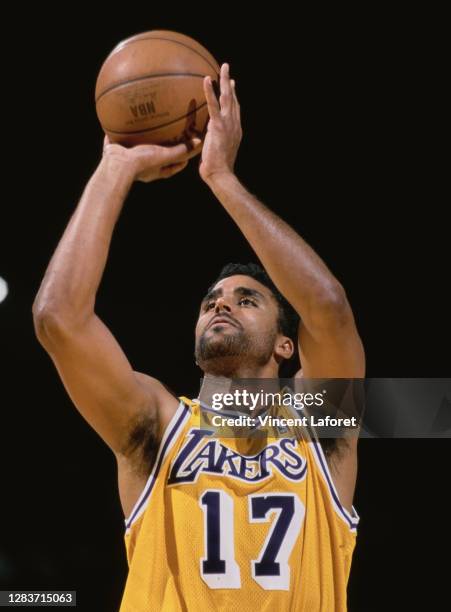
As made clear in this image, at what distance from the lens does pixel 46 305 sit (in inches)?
88.6

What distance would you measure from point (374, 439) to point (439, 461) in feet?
1.97

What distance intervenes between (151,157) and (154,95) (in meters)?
0.20

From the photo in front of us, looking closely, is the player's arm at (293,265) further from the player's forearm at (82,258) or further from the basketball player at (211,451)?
the player's forearm at (82,258)

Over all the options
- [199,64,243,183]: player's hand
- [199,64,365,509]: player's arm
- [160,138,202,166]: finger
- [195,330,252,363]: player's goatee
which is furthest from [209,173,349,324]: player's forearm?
[195,330,252,363]: player's goatee

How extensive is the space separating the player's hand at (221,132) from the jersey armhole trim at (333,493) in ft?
3.08

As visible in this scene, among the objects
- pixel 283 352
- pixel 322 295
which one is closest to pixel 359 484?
pixel 283 352

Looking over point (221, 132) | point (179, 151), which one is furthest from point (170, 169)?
point (221, 132)

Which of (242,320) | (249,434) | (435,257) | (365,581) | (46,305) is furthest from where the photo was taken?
(435,257)

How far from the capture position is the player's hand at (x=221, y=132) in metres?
2.52

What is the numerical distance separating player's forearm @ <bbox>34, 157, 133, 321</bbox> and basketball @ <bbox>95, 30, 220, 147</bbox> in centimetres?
26

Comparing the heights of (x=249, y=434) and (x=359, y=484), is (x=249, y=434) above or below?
above

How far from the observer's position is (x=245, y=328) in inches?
110

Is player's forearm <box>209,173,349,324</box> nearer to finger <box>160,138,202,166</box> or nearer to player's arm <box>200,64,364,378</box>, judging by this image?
player's arm <box>200,64,364,378</box>

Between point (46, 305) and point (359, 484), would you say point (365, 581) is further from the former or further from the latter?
point (46, 305)
